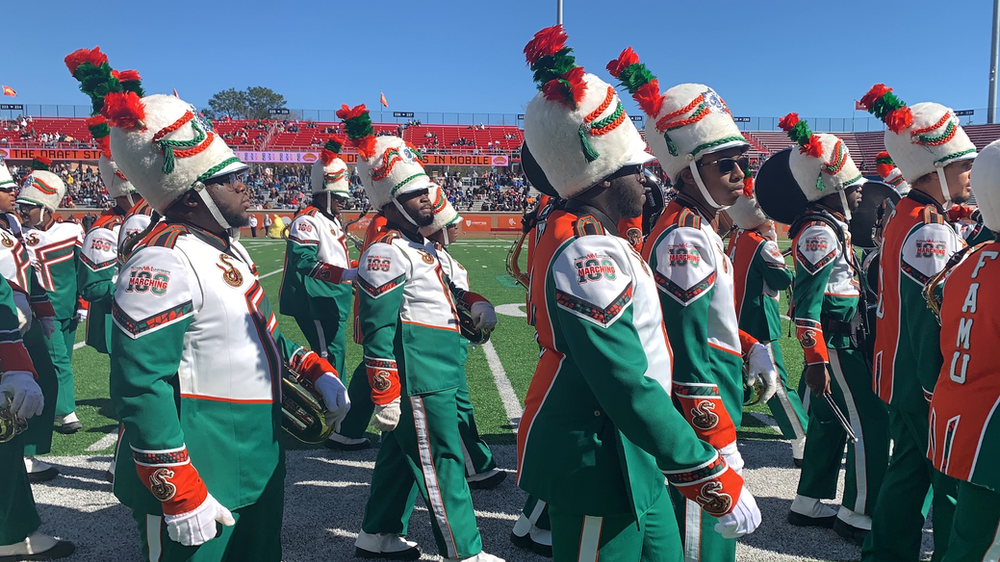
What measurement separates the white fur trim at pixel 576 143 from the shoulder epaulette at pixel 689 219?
53cm

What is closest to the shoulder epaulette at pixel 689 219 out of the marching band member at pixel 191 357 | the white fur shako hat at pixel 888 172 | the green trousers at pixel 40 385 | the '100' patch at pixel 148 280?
the marching band member at pixel 191 357

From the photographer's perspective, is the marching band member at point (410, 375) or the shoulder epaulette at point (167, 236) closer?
the shoulder epaulette at point (167, 236)

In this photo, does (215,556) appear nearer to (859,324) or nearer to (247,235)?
(859,324)

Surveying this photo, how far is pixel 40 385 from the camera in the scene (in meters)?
4.33

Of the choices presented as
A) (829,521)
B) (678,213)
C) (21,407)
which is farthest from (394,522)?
(829,521)

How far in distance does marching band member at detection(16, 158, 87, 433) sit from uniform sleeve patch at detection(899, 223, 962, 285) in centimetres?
663

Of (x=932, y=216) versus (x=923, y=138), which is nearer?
(x=932, y=216)

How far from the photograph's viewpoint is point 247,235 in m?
34.4

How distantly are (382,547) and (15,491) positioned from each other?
6.54 ft

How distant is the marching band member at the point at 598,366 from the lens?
6.07 ft

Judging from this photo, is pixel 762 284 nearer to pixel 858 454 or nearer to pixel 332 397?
pixel 858 454

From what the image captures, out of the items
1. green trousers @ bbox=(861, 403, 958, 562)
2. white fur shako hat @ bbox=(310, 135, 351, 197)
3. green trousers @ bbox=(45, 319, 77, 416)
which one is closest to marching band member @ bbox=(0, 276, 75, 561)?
green trousers @ bbox=(45, 319, 77, 416)

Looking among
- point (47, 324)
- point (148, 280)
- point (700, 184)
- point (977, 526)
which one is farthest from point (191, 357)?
point (47, 324)

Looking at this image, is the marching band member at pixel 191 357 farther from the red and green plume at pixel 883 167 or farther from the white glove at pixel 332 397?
the red and green plume at pixel 883 167
